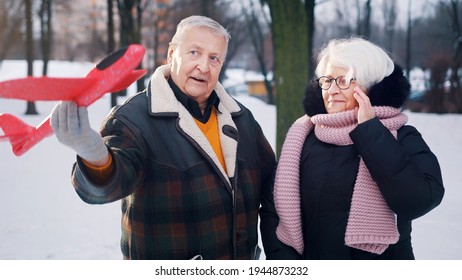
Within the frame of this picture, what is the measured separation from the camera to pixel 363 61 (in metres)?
1.50

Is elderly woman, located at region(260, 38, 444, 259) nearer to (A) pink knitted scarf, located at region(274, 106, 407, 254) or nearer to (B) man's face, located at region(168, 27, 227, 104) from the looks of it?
(A) pink knitted scarf, located at region(274, 106, 407, 254)

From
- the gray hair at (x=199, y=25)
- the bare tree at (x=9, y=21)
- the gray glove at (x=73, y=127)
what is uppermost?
the bare tree at (x=9, y=21)

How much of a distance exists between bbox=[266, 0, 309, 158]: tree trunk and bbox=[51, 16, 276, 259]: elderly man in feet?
7.21

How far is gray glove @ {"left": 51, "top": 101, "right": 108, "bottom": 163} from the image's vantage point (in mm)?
1053

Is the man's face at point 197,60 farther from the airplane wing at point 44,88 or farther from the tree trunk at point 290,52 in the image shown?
the tree trunk at point 290,52

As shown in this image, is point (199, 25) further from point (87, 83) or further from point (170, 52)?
point (87, 83)

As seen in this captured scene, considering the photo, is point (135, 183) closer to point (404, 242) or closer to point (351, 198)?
point (351, 198)

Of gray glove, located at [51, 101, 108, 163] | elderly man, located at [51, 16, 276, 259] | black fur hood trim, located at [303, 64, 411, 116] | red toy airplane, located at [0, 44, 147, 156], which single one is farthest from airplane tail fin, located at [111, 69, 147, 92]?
black fur hood trim, located at [303, 64, 411, 116]

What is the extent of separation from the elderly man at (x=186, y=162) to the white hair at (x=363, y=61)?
1.32 ft

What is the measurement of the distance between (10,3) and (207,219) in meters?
9.33

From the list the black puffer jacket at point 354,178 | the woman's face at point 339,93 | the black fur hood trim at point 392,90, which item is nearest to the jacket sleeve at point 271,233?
the black puffer jacket at point 354,178

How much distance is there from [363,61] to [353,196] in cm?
45

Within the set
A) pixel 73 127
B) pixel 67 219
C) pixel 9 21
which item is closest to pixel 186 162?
pixel 73 127

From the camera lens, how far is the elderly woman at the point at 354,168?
1.38 meters
